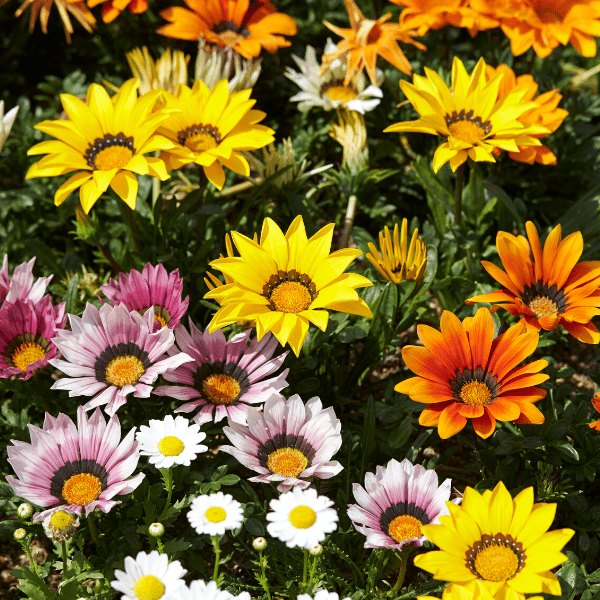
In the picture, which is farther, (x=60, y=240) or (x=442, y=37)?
(x=442, y=37)

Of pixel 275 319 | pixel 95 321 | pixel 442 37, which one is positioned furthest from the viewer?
pixel 442 37

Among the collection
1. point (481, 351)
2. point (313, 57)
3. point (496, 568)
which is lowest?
point (496, 568)

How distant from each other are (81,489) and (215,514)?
1.31ft

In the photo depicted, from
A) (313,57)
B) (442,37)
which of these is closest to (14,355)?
(313,57)

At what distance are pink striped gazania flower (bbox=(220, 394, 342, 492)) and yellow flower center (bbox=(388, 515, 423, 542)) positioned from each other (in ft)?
0.66

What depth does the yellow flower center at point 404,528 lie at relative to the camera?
165 centimetres

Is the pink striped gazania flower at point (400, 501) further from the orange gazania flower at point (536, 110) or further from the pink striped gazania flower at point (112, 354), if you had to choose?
the orange gazania flower at point (536, 110)

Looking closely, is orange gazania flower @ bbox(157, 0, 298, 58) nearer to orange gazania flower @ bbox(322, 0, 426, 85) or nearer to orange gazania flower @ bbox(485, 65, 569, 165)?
orange gazania flower @ bbox(322, 0, 426, 85)

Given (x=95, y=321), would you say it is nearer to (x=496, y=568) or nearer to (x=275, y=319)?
(x=275, y=319)

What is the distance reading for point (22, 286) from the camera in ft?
6.62

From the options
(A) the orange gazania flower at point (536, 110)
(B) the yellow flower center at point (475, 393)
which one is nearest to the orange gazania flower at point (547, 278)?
(B) the yellow flower center at point (475, 393)

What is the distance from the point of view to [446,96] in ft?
7.23

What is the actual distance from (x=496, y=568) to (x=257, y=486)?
2.99ft

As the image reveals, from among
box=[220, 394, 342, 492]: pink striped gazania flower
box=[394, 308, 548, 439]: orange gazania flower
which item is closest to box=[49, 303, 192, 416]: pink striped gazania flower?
box=[220, 394, 342, 492]: pink striped gazania flower
